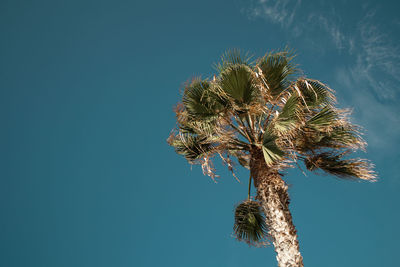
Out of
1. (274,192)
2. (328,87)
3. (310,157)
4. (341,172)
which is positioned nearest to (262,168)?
(274,192)

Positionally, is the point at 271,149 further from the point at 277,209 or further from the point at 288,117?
Result: the point at 277,209

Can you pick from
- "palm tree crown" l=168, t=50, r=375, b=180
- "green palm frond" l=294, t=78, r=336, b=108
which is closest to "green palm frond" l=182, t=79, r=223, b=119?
"palm tree crown" l=168, t=50, r=375, b=180

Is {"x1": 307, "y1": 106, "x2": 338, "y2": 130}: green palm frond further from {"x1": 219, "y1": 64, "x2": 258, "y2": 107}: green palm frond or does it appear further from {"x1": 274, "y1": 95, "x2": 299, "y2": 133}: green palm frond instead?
{"x1": 219, "y1": 64, "x2": 258, "y2": 107}: green palm frond

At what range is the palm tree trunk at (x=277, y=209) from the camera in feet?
21.3

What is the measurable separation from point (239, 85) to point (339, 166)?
2.94 m

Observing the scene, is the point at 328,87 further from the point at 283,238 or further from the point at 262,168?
the point at 283,238

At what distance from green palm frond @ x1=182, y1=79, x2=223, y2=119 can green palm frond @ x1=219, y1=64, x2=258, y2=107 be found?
1.81 feet

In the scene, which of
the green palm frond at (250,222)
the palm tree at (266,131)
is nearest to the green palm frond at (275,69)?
the palm tree at (266,131)

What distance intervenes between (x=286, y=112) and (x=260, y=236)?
3.46 m

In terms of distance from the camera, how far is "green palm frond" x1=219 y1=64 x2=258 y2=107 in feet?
25.0

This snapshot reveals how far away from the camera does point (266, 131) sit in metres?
7.01

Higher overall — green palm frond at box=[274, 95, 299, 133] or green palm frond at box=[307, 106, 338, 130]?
green palm frond at box=[307, 106, 338, 130]

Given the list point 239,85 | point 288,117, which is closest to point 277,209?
point 288,117

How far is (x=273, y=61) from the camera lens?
8102 millimetres
